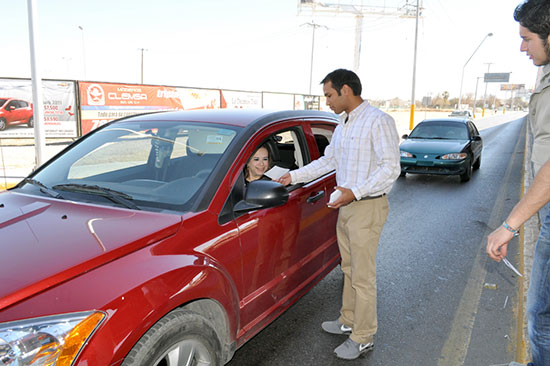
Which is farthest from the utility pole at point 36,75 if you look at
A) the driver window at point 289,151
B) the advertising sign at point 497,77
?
the advertising sign at point 497,77

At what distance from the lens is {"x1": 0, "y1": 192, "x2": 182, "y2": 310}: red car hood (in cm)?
171

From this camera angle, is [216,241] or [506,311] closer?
[216,241]

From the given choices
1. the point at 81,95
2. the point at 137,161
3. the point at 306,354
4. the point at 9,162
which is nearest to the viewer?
the point at 306,354

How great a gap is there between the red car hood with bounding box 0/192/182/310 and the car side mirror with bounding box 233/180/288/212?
0.46 meters

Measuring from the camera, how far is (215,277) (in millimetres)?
2223

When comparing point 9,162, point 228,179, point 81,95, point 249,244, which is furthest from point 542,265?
point 81,95

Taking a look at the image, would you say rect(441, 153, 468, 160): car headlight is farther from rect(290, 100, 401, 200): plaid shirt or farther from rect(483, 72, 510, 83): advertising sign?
rect(483, 72, 510, 83): advertising sign

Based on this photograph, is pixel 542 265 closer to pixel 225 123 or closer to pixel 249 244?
pixel 249 244

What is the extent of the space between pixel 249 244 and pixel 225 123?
0.96 m

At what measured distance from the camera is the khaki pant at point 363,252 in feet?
9.69

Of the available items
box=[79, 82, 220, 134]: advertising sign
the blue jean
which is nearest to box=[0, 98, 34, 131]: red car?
box=[79, 82, 220, 134]: advertising sign

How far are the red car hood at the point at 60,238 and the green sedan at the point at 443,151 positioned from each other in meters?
8.72

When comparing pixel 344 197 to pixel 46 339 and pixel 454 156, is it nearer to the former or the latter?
pixel 46 339

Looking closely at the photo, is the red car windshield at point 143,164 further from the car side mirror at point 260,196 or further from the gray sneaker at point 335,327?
the gray sneaker at point 335,327
